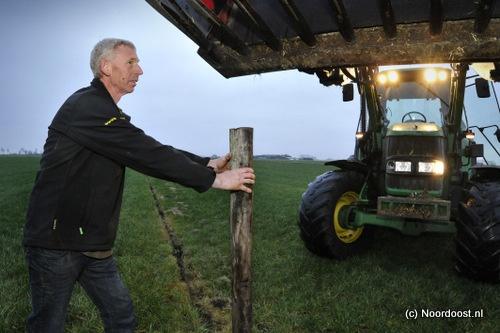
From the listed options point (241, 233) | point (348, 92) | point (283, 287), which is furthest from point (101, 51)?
point (348, 92)

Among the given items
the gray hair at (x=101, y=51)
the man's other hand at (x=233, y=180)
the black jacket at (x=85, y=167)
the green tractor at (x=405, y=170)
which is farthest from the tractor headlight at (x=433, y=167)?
the gray hair at (x=101, y=51)

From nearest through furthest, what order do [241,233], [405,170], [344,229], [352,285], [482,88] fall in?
[241,233] → [352,285] → [482,88] → [405,170] → [344,229]

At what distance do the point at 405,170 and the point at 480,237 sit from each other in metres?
1.52

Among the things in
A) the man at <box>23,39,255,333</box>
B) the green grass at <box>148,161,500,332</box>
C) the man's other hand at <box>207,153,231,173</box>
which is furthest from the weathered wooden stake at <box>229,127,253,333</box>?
the green grass at <box>148,161,500,332</box>

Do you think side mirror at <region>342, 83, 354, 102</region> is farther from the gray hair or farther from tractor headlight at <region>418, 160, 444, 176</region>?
the gray hair

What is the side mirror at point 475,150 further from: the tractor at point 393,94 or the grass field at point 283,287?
the grass field at point 283,287

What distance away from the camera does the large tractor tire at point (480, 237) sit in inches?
182

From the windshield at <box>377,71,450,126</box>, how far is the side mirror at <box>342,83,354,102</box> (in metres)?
0.78

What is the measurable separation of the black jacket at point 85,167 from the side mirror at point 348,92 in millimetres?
4131

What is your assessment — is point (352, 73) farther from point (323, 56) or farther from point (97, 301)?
point (97, 301)

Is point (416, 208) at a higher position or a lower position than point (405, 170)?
lower

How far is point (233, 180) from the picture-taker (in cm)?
260

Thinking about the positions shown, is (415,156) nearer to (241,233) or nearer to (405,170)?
(405,170)

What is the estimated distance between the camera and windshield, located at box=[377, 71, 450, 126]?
6273 millimetres
